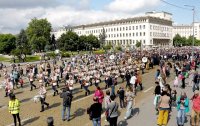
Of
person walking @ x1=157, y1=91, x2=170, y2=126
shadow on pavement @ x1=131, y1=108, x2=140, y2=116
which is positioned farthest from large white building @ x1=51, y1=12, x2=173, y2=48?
person walking @ x1=157, y1=91, x2=170, y2=126

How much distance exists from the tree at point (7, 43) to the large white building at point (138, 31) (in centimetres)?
4513

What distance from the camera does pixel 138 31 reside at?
490 ft

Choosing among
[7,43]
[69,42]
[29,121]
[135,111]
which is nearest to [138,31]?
[69,42]

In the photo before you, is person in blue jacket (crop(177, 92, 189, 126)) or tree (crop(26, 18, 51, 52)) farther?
tree (crop(26, 18, 51, 52))

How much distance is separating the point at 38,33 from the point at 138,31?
55.6 metres

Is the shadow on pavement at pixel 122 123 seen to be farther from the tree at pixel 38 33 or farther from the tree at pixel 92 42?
the tree at pixel 92 42

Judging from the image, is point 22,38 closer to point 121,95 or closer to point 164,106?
point 121,95

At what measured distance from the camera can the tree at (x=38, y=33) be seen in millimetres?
106250

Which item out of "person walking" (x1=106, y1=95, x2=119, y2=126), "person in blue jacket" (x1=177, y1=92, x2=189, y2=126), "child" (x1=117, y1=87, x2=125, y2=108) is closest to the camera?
"person walking" (x1=106, y1=95, x2=119, y2=126)

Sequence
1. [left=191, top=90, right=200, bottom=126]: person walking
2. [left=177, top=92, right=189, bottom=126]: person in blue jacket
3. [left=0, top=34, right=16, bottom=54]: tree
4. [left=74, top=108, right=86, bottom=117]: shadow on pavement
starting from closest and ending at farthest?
[left=191, top=90, right=200, bottom=126]: person walking, [left=177, top=92, right=189, bottom=126]: person in blue jacket, [left=74, top=108, right=86, bottom=117]: shadow on pavement, [left=0, top=34, right=16, bottom=54]: tree

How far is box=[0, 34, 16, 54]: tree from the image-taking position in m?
112

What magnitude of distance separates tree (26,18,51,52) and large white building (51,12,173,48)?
126 ft

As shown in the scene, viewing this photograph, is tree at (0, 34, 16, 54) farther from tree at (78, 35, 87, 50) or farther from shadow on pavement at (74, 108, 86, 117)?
shadow on pavement at (74, 108, 86, 117)

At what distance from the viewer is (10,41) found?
116m
